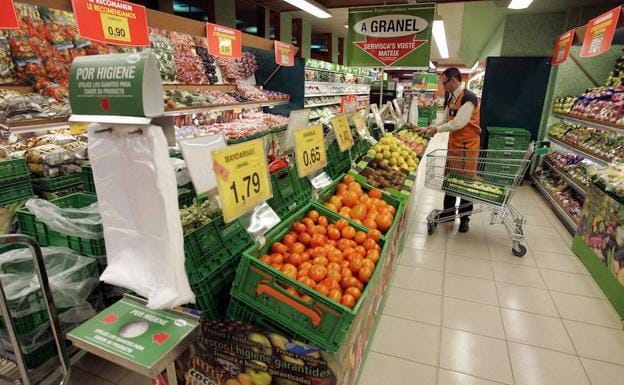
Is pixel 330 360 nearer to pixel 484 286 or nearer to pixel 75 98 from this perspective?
pixel 75 98

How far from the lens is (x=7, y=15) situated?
241 cm

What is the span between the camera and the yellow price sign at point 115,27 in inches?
119

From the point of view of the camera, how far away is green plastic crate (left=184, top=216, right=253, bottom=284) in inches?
57.7

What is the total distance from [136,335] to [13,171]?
207 cm

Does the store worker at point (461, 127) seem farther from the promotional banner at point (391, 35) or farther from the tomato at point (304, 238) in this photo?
the tomato at point (304, 238)

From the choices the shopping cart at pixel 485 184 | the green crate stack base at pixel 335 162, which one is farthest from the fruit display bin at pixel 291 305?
the shopping cart at pixel 485 184

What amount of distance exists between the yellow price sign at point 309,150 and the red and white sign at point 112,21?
2.06 m

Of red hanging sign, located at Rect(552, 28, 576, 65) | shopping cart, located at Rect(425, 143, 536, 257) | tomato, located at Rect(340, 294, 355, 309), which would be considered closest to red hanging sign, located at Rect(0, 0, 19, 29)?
tomato, located at Rect(340, 294, 355, 309)

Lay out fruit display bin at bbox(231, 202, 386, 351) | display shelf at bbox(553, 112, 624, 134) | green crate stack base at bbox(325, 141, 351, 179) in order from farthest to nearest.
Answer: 1. display shelf at bbox(553, 112, 624, 134)
2. green crate stack base at bbox(325, 141, 351, 179)
3. fruit display bin at bbox(231, 202, 386, 351)

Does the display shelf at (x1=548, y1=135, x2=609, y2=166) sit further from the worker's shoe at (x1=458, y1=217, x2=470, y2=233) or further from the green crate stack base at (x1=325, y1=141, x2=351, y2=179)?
the green crate stack base at (x1=325, y1=141, x2=351, y2=179)

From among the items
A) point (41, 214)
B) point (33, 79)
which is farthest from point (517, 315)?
point (33, 79)

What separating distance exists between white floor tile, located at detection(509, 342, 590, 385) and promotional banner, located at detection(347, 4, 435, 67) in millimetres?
3833

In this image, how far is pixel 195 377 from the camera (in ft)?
4.86

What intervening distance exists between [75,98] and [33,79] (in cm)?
281
